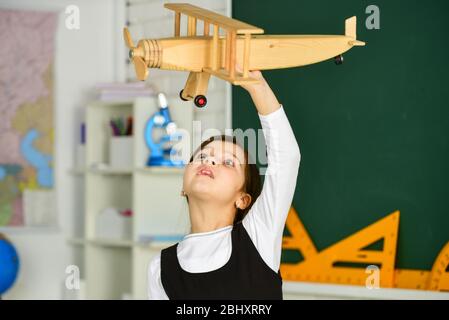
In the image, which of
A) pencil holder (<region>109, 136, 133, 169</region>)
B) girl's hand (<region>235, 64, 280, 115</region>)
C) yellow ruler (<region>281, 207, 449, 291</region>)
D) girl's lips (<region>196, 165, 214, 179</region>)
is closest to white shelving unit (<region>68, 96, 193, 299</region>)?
pencil holder (<region>109, 136, 133, 169</region>)

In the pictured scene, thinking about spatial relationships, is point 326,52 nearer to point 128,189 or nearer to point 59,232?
point 128,189

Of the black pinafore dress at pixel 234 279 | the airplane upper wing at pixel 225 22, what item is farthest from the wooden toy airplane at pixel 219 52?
the black pinafore dress at pixel 234 279

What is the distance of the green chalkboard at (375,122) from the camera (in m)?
2.49

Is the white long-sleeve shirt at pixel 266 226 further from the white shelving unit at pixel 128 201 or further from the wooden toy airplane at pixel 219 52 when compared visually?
the white shelving unit at pixel 128 201

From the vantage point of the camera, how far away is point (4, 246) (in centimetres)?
334

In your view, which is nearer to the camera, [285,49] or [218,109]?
[285,49]

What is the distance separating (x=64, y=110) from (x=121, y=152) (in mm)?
Result: 511

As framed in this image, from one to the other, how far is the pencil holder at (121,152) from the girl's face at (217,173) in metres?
1.91

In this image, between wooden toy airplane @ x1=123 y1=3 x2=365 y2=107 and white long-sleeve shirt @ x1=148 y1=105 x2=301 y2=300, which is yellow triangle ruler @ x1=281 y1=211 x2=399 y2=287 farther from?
wooden toy airplane @ x1=123 y1=3 x2=365 y2=107

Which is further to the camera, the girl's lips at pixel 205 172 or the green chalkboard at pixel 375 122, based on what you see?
the green chalkboard at pixel 375 122

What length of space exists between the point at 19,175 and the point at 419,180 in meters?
1.95

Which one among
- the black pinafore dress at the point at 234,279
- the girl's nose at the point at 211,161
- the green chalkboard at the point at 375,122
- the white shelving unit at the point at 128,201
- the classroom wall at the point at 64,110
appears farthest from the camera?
the classroom wall at the point at 64,110

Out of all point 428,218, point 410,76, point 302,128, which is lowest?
point 428,218

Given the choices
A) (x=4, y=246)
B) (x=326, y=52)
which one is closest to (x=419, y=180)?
(x=326, y=52)
